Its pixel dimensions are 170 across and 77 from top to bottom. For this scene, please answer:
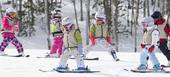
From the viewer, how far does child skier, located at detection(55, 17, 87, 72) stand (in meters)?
12.8

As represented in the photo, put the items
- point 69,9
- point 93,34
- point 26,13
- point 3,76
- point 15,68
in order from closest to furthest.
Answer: point 3,76, point 15,68, point 93,34, point 26,13, point 69,9

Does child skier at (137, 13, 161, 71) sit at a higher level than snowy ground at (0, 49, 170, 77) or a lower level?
higher

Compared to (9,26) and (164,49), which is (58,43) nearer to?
(9,26)

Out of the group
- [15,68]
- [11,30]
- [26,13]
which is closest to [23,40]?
[26,13]

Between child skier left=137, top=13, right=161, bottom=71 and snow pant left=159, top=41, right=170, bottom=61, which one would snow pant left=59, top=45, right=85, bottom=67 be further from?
snow pant left=159, top=41, right=170, bottom=61

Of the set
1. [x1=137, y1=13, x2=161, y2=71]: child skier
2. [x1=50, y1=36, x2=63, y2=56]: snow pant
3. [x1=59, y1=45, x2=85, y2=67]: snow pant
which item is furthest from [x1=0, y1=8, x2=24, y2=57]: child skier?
[x1=137, y1=13, x2=161, y2=71]: child skier

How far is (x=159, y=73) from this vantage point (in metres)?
12.9

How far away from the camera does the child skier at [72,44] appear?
12836mm

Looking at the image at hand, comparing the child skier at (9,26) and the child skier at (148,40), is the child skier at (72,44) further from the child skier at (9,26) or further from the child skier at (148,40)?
the child skier at (9,26)

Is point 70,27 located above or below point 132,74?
above

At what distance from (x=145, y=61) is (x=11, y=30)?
6.31 metres

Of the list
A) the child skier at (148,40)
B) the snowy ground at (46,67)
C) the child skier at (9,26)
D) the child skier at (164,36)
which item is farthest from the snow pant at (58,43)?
the child skier at (148,40)

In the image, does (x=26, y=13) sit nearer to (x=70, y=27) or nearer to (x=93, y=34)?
(x=93, y=34)

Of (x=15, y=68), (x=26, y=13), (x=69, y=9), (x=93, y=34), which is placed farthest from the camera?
(x=69, y=9)
